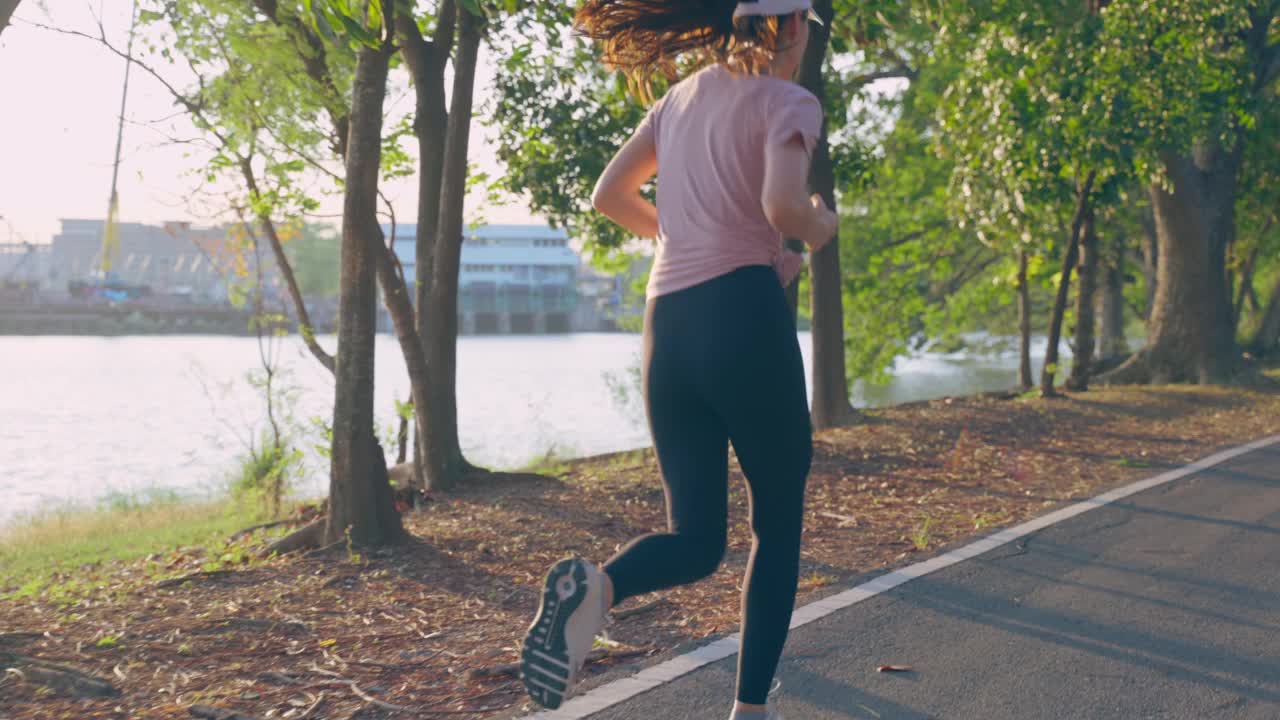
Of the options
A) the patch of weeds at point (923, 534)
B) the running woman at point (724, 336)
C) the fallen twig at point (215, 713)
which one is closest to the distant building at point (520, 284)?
the patch of weeds at point (923, 534)

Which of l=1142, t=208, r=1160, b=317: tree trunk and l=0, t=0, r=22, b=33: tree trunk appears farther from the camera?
l=1142, t=208, r=1160, b=317: tree trunk

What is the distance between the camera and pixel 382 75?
6441 millimetres

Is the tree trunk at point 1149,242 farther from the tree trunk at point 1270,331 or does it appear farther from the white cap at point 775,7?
the white cap at point 775,7

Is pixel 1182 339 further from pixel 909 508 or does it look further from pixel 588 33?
pixel 588 33

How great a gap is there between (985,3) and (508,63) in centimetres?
541

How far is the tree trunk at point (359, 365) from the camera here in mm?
6383

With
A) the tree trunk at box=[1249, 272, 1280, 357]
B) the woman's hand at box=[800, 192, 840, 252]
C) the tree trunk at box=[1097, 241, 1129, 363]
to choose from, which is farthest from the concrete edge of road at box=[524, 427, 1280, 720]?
the tree trunk at box=[1249, 272, 1280, 357]

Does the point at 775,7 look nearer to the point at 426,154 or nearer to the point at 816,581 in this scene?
the point at 816,581

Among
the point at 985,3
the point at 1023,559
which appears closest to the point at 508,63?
the point at 985,3

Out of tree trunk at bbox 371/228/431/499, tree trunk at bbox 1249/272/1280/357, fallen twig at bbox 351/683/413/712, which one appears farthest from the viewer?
tree trunk at bbox 1249/272/1280/357

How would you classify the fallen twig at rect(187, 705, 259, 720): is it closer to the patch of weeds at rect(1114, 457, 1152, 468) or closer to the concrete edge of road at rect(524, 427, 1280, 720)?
the concrete edge of road at rect(524, 427, 1280, 720)

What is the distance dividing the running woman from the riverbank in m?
1.15

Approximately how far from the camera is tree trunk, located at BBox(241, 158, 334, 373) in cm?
1019

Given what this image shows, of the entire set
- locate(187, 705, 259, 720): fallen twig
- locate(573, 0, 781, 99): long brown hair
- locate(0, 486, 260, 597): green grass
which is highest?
locate(573, 0, 781, 99): long brown hair
